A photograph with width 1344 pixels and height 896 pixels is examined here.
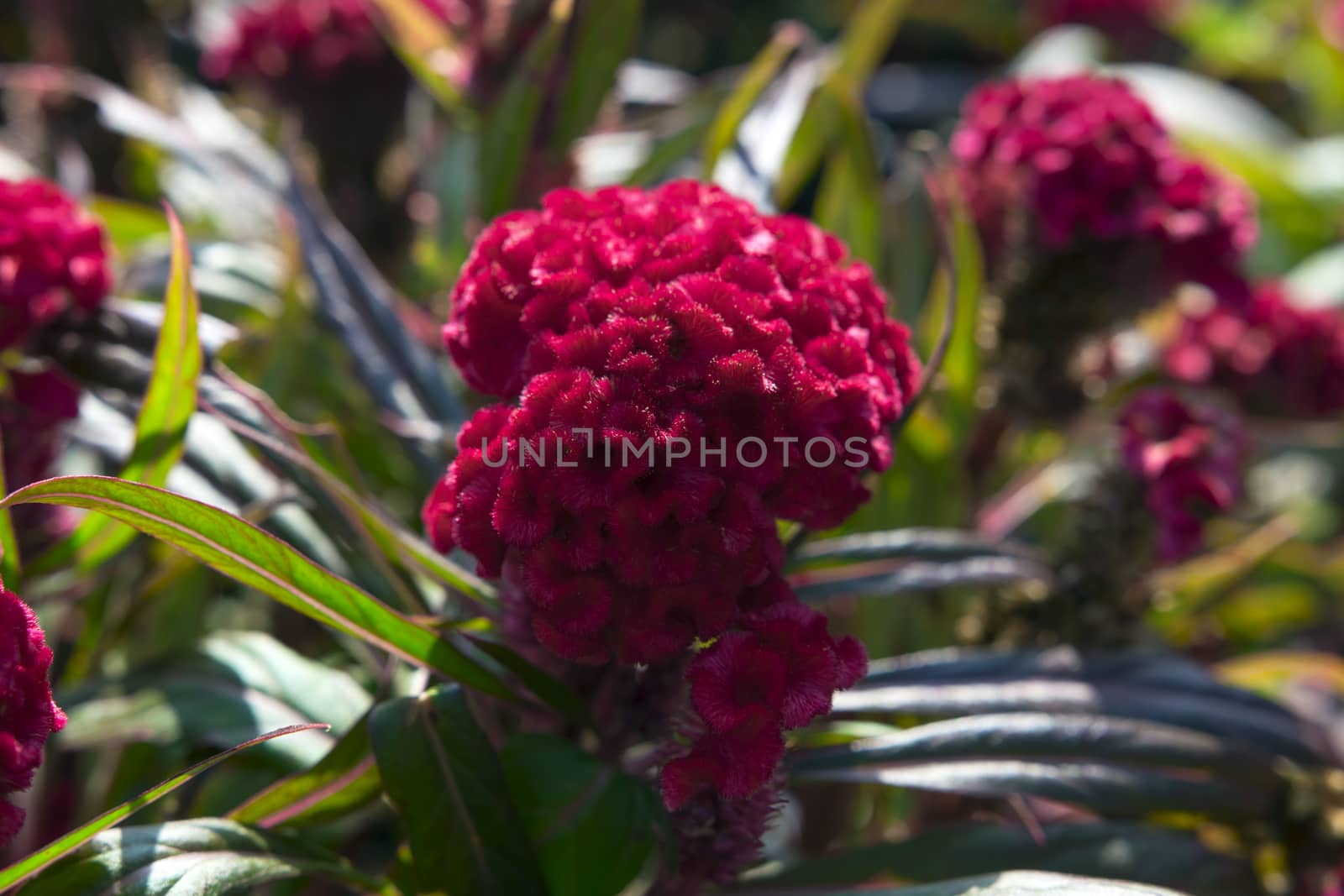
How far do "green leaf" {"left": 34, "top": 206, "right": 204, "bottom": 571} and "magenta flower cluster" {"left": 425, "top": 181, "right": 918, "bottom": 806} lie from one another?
0.20 metres

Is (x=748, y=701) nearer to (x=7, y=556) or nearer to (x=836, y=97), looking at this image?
(x=7, y=556)

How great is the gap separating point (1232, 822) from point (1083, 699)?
18cm

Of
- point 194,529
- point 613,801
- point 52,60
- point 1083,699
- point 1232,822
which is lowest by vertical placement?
point 1232,822

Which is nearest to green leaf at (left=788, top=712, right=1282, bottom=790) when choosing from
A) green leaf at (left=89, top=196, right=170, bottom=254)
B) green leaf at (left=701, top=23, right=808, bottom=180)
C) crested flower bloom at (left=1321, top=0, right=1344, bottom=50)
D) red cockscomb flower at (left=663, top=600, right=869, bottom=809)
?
red cockscomb flower at (left=663, top=600, right=869, bottom=809)

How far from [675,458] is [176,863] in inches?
13.8

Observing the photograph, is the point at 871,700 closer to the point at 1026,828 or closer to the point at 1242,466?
the point at 1026,828

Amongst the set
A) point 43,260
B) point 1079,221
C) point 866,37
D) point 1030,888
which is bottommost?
point 1030,888

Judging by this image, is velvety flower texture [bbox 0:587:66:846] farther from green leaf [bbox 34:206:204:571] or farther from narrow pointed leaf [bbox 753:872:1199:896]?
narrow pointed leaf [bbox 753:872:1199:896]

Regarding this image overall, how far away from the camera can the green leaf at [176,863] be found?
57 cm

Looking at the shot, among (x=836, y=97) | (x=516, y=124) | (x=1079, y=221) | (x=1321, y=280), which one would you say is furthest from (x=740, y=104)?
(x=1321, y=280)

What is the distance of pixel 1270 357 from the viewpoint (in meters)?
1.30

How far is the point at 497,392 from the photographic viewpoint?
0.67 meters

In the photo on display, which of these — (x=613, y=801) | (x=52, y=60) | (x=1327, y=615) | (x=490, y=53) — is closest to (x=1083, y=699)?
(x=613, y=801)

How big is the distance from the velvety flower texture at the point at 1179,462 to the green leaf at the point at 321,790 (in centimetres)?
73
